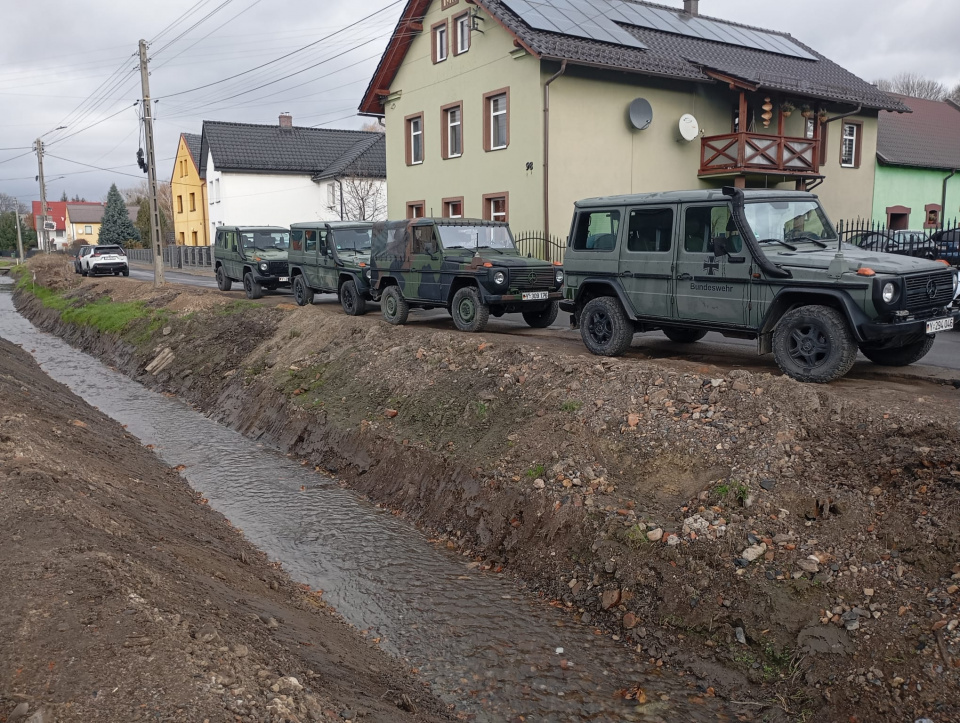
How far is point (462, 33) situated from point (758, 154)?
1002cm

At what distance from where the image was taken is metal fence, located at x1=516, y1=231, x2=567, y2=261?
22641 mm

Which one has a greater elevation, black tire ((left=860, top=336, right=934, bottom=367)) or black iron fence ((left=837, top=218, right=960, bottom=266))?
black iron fence ((left=837, top=218, right=960, bottom=266))

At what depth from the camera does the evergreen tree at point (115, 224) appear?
7688 centimetres

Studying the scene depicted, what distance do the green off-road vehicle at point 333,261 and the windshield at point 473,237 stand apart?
2853mm

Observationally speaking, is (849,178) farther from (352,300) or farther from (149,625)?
(149,625)

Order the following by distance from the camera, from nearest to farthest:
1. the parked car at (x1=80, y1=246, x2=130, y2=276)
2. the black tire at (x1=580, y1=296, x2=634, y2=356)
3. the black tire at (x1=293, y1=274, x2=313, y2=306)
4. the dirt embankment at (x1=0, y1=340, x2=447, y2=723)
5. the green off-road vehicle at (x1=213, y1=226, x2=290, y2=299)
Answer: the dirt embankment at (x1=0, y1=340, x2=447, y2=723)
the black tire at (x1=580, y1=296, x2=634, y2=356)
the black tire at (x1=293, y1=274, x2=313, y2=306)
the green off-road vehicle at (x1=213, y1=226, x2=290, y2=299)
the parked car at (x1=80, y1=246, x2=130, y2=276)

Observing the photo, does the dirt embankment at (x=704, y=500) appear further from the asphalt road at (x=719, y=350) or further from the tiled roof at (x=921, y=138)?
the tiled roof at (x=921, y=138)

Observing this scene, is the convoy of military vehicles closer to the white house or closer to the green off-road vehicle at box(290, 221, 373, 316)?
the green off-road vehicle at box(290, 221, 373, 316)

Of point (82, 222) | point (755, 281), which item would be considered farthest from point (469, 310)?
point (82, 222)

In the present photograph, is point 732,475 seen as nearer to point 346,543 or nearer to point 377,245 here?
point 346,543

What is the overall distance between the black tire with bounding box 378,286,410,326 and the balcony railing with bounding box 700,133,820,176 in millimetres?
14002

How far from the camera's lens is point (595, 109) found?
23281 millimetres

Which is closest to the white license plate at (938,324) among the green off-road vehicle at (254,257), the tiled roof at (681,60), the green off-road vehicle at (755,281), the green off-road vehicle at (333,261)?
the green off-road vehicle at (755,281)

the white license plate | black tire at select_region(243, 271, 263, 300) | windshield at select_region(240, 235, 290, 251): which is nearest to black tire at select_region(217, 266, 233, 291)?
windshield at select_region(240, 235, 290, 251)
